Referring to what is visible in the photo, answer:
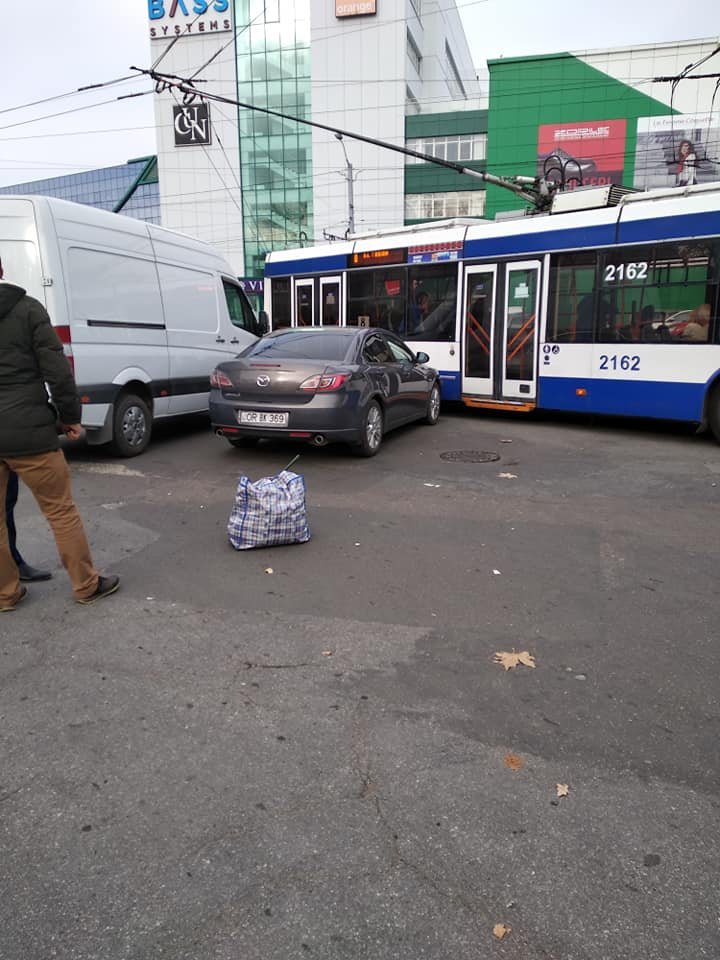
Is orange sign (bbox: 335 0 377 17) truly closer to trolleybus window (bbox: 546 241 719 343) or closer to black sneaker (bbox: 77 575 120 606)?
trolleybus window (bbox: 546 241 719 343)

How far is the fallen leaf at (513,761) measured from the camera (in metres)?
2.64

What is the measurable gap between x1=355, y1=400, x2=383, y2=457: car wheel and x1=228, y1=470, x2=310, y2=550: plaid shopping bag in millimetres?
2844

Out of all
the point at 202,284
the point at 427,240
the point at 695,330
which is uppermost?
the point at 427,240

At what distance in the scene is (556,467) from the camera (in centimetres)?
796

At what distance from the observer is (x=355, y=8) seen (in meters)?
52.5

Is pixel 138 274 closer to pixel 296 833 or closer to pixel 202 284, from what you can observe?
pixel 202 284

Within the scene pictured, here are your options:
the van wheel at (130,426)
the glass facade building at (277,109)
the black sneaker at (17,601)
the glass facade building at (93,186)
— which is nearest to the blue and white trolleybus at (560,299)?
the van wheel at (130,426)

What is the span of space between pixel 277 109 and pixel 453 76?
2854 cm

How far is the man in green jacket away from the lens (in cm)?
377

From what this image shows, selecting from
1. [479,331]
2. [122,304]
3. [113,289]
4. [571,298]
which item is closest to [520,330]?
[479,331]

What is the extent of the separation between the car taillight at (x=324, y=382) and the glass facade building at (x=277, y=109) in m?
49.0

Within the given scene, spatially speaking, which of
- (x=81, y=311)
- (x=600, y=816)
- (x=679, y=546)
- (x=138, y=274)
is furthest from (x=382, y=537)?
(x=138, y=274)

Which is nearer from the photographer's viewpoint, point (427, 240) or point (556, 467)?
point (556, 467)

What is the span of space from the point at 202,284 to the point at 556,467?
5627mm
